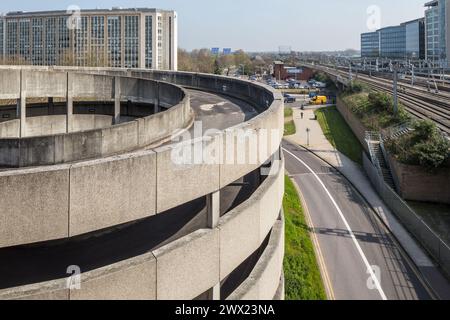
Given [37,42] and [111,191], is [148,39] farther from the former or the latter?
[111,191]

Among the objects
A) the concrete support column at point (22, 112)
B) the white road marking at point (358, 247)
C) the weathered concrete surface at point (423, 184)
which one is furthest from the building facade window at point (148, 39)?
the weathered concrete surface at point (423, 184)

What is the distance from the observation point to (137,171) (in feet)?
25.9

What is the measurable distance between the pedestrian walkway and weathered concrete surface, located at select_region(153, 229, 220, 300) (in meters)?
14.7

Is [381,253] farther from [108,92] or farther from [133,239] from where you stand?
[108,92]

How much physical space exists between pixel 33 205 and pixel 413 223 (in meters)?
24.6

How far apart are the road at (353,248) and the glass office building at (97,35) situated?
7292 centimetres

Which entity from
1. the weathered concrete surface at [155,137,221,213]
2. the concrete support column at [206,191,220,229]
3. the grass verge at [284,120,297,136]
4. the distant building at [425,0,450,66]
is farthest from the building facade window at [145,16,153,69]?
the weathered concrete surface at [155,137,221,213]

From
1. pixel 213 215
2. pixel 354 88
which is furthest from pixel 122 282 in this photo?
pixel 354 88

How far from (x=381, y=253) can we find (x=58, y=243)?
1908 cm

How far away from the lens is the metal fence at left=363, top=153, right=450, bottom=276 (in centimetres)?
2196

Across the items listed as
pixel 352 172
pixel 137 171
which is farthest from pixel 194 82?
pixel 137 171

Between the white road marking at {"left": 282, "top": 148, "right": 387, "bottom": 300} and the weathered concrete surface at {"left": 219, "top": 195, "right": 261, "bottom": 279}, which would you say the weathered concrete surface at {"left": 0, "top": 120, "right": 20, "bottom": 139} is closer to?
the weathered concrete surface at {"left": 219, "top": 195, "right": 261, "bottom": 279}

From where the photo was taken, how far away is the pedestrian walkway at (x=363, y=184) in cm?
2122

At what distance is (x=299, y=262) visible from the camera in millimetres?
→ 22078
